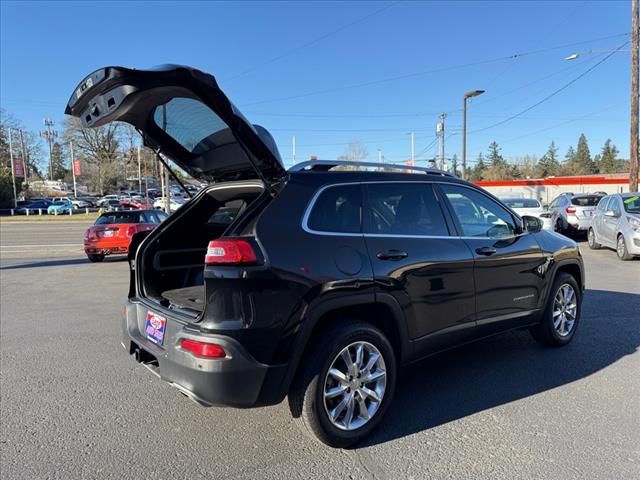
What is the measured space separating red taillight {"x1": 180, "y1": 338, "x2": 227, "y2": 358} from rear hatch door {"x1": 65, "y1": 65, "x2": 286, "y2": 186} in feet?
3.69

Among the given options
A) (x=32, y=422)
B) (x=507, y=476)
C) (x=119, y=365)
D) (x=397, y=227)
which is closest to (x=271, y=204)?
(x=397, y=227)

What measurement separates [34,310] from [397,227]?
593 centimetres

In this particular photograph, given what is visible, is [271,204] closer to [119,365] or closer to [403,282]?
[403,282]

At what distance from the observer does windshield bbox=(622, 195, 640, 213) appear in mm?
11255

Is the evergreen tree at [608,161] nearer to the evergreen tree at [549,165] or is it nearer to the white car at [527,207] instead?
the evergreen tree at [549,165]

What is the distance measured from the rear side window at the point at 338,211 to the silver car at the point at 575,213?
14.2 metres

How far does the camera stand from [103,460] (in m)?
2.97

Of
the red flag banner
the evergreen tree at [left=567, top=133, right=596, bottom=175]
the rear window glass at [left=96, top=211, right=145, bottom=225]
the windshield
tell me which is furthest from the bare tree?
the evergreen tree at [left=567, top=133, right=596, bottom=175]

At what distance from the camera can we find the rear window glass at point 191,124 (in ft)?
10.5

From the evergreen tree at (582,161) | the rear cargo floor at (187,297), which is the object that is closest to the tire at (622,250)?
the rear cargo floor at (187,297)

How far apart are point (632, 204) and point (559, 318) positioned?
8378mm

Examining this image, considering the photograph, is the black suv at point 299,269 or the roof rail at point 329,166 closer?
the black suv at point 299,269

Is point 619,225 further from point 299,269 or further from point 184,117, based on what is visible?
point 184,117

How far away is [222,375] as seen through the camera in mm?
2705
